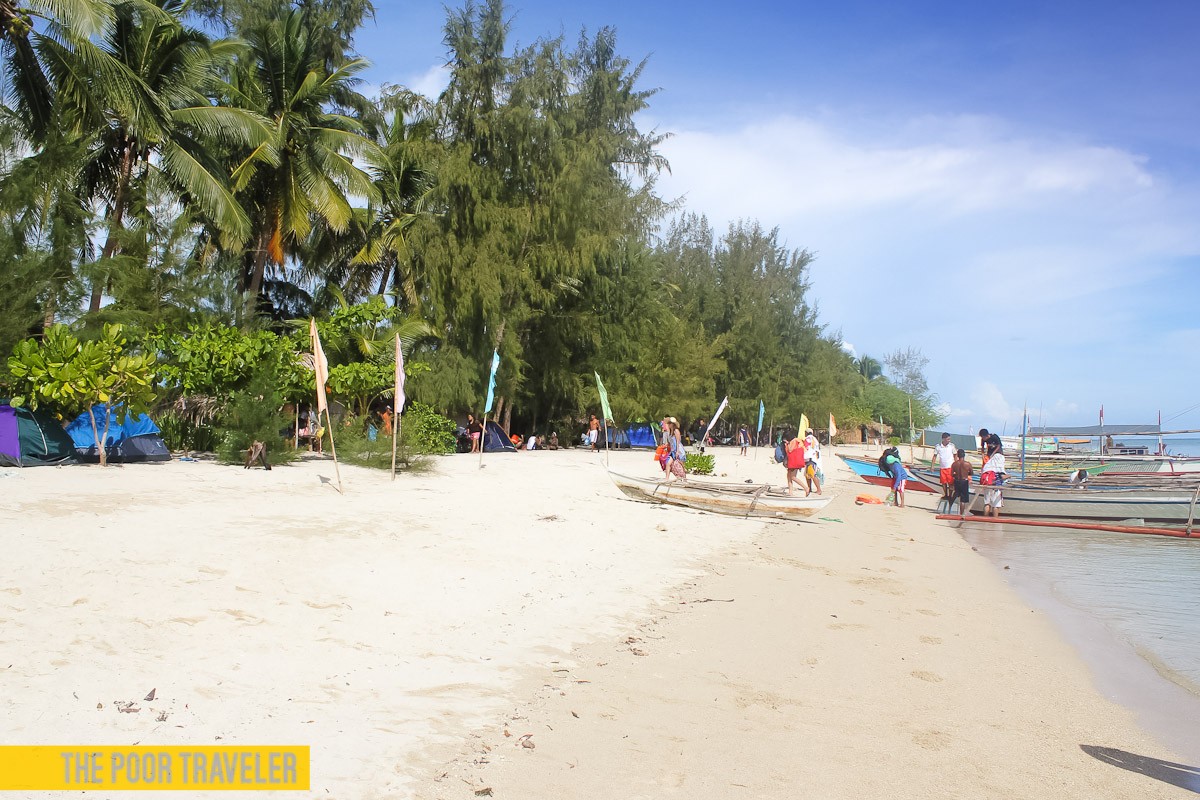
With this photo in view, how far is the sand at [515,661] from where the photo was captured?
409cm

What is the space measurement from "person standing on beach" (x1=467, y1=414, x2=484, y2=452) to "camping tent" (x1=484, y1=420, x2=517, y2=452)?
13.3 inches

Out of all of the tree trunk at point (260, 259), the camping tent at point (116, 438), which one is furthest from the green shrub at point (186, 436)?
the tree trunk at point (260, 259)

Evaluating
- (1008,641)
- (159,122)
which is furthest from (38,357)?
(1008,641)

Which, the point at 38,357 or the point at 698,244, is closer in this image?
the point at 38,357

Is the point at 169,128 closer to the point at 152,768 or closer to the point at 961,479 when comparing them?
the point at 152,768

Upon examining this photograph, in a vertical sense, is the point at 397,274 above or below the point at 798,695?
above

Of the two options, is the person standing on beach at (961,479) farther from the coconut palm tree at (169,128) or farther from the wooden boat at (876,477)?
the coconut palm tree at (169,128)

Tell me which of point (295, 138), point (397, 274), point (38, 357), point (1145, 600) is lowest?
point (1145, 600)

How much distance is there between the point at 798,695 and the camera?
18.0ft

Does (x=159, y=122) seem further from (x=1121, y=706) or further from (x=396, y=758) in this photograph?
(x=1121, y=706)

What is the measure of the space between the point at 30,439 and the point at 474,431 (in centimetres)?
1474

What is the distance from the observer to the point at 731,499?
15.6 m

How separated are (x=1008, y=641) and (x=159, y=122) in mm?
18068

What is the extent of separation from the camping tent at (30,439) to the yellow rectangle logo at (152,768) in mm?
10792
